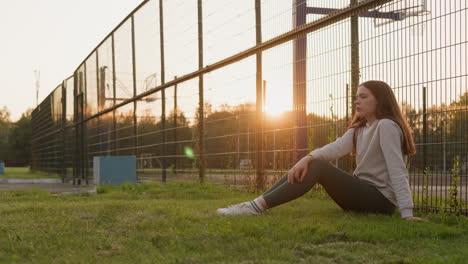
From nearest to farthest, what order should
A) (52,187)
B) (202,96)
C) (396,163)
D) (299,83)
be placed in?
(396,163), (299,83), (202,96), (52,187)

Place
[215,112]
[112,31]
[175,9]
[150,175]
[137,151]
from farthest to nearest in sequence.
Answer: [112,31] → [137,151] → [150,175] → [175,9] → [215,112]

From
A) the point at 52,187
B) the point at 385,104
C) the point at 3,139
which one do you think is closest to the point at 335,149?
the point at 385,104

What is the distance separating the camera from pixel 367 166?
3.93m

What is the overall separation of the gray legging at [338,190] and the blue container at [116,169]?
635cm

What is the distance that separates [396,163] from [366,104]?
48cm

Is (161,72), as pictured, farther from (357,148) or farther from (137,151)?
(357,148)

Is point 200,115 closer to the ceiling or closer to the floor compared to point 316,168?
closer to the ceiling

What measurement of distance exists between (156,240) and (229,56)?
175 inches

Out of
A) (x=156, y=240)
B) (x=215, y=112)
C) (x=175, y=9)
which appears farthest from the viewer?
(x=175, y=9)

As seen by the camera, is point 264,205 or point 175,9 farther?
point 175,9

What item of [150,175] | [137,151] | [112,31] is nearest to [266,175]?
[150,175]

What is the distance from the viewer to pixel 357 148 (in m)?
4.05

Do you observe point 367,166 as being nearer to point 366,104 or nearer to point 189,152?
point 366,104

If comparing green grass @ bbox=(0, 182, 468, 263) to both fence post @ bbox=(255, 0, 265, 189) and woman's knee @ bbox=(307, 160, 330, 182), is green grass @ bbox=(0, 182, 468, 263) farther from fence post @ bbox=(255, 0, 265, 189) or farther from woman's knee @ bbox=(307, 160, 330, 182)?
fence post @ bbox=(255, 0, 265, 189)
